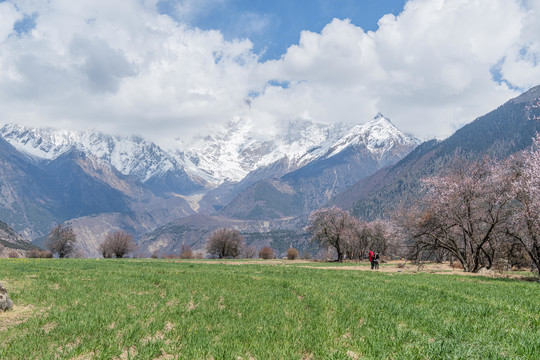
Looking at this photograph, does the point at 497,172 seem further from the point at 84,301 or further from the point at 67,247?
the point at 67,247

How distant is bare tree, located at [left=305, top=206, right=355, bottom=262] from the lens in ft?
325

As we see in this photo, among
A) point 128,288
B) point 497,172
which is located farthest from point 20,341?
point 497,172

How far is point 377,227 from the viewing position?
365ft

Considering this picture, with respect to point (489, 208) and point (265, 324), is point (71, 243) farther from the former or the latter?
point (265, 324)

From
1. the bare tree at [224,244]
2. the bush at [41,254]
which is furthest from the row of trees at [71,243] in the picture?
the bare tree at [224,244]

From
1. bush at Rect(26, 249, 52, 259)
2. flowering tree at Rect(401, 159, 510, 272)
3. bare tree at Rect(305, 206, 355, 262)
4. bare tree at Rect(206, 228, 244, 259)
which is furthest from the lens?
bush at Rect(26, 249, 52, 259)

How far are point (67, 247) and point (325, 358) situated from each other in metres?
135

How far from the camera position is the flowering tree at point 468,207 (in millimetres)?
36562

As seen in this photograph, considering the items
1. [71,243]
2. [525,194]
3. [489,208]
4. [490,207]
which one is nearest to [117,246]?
[71,243]

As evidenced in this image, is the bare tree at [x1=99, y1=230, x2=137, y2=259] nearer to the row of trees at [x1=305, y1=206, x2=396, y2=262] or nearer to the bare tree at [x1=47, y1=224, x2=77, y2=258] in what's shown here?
the bare tree at [x1=47, y1=224, x2=77, y2=258]

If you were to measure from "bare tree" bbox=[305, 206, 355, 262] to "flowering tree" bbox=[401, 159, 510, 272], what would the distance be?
52.5 meters

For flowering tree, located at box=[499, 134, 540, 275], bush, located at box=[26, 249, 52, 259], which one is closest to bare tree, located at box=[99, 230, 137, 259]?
bush, located at box=[26, 249, 52, 259]

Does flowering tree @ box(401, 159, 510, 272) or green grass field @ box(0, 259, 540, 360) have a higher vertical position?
flowering tree @ box(401, 159, 510, 272)

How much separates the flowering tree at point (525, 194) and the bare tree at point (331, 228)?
6382 centimetres
